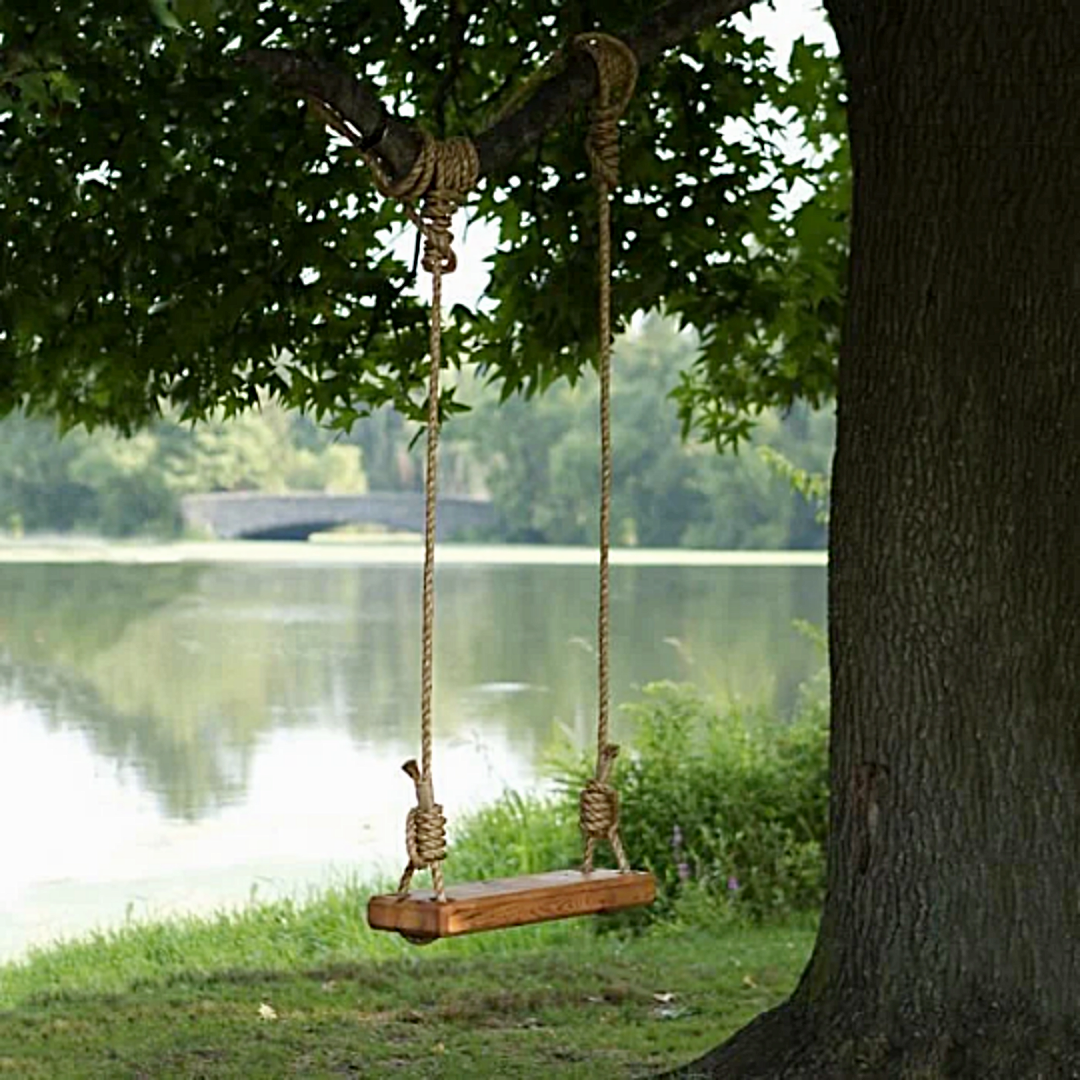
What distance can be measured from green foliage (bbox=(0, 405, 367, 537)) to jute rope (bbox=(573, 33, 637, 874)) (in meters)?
25.9

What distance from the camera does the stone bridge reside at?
1112 inches

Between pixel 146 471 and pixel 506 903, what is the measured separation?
2803cm

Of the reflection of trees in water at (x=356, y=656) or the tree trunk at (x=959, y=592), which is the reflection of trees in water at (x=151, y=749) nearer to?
the reflection of trees in water at (x=356, y=656)

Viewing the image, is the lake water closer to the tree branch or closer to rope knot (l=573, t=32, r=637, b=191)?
the tree branch

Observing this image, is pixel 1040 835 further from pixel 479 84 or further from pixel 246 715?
pixel 246 715

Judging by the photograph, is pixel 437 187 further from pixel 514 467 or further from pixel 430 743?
pixel 514 467

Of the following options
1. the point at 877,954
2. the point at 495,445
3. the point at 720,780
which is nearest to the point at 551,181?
the point at 877,954

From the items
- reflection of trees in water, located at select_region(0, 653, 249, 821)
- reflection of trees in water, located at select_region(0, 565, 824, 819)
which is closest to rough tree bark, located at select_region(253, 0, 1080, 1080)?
reflection of trees in water, located at select_region(0, 565, 824, 819)

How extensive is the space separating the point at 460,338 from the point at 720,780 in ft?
9.45

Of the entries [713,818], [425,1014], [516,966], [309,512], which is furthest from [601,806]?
[309,512]

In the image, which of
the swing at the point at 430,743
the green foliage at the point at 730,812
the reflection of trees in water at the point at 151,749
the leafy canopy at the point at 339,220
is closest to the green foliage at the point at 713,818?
the green foliage at the point at 730,812

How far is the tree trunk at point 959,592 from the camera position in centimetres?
364

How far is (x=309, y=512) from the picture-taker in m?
28.6

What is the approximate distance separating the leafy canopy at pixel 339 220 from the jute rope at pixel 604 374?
0.89 m
